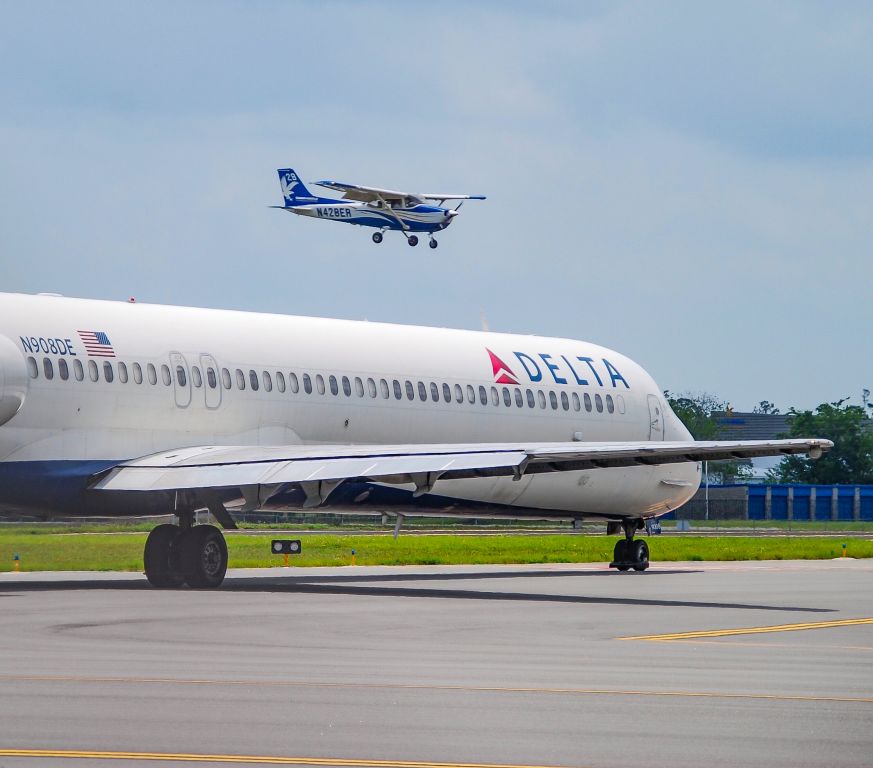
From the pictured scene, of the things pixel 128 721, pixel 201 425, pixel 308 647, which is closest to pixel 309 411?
pixel 201 425

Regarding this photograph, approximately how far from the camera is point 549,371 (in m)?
33.5

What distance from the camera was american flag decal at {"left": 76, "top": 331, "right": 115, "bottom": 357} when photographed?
25.5 m

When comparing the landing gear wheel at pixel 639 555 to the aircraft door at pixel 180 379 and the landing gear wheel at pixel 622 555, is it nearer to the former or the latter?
the landing gear wheel at pixel 622 555

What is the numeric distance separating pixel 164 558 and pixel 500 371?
8327 mm

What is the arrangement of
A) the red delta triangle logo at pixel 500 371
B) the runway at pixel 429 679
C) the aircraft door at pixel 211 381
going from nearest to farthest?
the runway at pixel 429 679 < the aircraft door at pixel 211 381 < the red delta triangle logo at pixel 500 371

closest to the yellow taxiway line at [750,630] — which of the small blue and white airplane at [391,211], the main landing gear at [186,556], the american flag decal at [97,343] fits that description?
the main landing gear at [186,556]

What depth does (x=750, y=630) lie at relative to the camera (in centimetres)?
1997

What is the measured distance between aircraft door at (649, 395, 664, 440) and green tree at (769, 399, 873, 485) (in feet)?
303

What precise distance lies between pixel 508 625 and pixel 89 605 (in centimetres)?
574

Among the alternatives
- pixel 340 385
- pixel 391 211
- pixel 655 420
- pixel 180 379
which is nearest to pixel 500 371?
pixel 340 385

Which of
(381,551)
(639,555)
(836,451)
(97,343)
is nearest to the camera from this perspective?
→ (97,343)

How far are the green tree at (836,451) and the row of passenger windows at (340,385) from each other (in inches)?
3754

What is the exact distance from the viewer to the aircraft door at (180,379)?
87.5ft

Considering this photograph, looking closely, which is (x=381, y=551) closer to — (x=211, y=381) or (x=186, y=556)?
(x=211, y=381)
